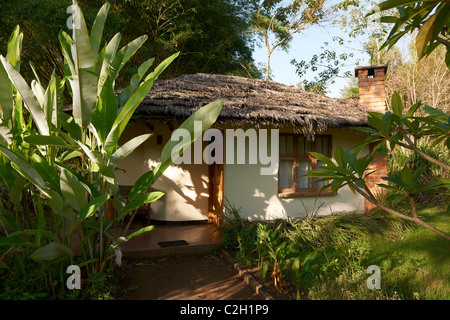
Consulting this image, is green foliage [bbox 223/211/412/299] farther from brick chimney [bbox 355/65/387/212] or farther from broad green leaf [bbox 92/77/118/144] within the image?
brick chimney [bbox 355/65/387/212]

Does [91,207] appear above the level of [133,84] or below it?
below

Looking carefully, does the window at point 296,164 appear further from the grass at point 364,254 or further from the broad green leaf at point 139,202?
the broad green leaf at point 139,202

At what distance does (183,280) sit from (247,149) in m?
3.22

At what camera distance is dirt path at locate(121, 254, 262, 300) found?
3.61 meters

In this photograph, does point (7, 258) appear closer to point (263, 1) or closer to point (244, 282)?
point (244, 282)

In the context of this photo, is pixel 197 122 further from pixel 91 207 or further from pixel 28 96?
pixel 28 96

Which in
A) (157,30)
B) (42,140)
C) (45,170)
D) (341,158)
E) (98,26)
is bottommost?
(45,170)

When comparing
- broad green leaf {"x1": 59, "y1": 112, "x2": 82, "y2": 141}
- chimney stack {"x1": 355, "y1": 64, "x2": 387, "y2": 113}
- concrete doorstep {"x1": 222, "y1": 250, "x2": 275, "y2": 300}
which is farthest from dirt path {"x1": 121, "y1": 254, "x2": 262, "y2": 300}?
chimney stack {"x1": 355, "y1": 64, "x2": 387, "y2": 113}

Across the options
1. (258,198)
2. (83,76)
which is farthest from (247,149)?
(83,76)

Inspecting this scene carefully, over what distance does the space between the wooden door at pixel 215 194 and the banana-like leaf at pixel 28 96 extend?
3.76m

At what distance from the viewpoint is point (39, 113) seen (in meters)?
2.97

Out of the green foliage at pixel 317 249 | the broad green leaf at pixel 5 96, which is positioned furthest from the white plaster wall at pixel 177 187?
the broad green leaf at pixel 5 96

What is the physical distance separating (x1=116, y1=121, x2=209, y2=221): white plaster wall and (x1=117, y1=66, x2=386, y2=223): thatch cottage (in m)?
0.02

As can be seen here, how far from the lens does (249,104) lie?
20.4 ft
